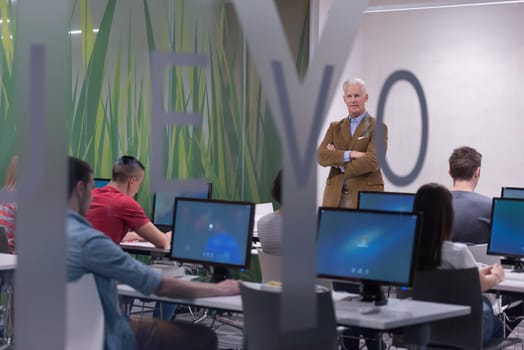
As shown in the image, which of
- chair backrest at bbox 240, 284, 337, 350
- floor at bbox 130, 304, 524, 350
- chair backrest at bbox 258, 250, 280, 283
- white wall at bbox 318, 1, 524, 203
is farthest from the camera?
white wall at bbox 318, 1, 524, 203

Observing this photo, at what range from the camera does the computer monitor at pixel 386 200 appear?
5863 millimetres

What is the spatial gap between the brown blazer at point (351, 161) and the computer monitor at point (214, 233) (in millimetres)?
1721

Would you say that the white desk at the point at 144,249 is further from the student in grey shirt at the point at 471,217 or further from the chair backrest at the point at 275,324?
the chair backrest at the point at 275,324

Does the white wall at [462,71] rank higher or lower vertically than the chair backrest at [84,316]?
higher

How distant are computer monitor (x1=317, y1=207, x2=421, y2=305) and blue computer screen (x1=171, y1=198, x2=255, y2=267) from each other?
1.67 ft

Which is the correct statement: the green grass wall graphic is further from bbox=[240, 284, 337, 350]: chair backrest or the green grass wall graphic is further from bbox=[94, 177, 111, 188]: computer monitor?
bbox=[240, 284, 337, 350]: chair backrest

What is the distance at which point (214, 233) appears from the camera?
4.70 m

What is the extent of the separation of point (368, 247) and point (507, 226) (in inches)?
60.4

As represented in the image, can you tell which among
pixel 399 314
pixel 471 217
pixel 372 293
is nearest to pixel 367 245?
pixel 372 293

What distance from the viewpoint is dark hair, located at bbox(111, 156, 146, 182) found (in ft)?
18.6

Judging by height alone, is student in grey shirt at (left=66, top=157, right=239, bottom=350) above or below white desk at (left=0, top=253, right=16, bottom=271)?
above

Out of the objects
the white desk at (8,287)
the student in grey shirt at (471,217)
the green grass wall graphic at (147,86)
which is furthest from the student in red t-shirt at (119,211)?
the student in grey shirt at (471,217)

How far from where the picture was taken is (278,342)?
3.56 meters

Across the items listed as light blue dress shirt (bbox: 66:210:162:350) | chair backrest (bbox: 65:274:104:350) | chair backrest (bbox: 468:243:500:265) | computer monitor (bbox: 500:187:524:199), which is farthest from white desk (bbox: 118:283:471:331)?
computer monitor (bbox: 500:187:524:199)
